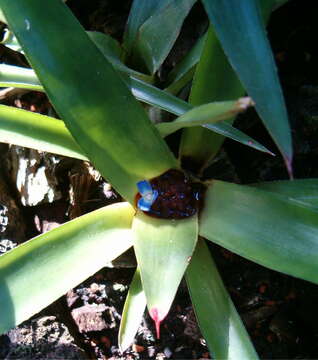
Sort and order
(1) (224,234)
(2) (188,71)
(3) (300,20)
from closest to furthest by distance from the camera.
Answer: (1) (224,234) → (2) (188,71) → (3) (300,20)

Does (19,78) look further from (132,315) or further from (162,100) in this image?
(132,315)

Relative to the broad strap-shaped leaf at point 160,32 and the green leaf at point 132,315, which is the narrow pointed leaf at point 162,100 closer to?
the broad strap-shaped leaf at point 160,32

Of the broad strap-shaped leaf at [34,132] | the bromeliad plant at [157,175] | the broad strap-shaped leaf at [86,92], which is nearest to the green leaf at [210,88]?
the bromeliad plant at [157,175]

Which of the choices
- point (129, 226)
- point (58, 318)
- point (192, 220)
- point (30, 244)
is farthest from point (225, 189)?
point (58, 318)

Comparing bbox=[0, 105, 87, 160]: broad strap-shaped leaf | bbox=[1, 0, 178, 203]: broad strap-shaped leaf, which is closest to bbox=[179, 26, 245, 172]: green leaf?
bbox=[1, 0, 178, 203]: broad strap-shaped leaf

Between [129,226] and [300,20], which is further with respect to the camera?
[300,20]

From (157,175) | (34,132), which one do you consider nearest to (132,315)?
(157,175)

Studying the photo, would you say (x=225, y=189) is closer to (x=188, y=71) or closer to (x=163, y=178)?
(x=163, y=178)
